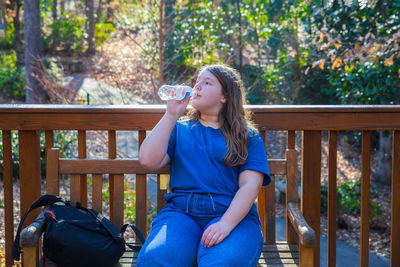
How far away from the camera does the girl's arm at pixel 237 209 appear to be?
203 cm

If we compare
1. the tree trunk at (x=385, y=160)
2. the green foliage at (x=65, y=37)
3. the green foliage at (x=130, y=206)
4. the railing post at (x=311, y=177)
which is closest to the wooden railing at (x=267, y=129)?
the railing post at (x=311, y=177)

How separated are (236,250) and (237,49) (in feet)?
23.5

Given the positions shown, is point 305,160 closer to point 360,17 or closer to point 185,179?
point 185,179

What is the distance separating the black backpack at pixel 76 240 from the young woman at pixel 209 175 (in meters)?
0.25

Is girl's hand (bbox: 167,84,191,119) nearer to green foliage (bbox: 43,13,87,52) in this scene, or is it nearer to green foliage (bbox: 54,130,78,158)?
green foliage (bbox: 54,130,78,158)

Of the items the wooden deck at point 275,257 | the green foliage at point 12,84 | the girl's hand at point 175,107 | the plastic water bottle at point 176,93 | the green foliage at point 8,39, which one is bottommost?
the wooden deck at point 275,257

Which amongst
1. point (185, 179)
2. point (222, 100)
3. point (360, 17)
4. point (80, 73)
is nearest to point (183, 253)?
point (185, 179)

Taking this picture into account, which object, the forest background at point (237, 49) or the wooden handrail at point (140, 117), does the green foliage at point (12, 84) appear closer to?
the forest background at point (237, 49)

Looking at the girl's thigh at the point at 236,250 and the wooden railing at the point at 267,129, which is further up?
the wooden railing at the point at 267,129

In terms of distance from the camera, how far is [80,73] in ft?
44.7

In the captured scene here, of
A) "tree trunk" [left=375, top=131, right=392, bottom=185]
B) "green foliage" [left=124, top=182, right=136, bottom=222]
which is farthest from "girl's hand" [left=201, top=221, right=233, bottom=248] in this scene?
"tree trunk" [left=375, top=131, right=392, bottom=185]

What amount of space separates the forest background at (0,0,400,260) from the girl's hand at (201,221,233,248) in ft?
5.12

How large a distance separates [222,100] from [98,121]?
2.60 feet

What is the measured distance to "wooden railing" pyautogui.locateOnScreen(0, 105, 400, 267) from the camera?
2.71 metres
